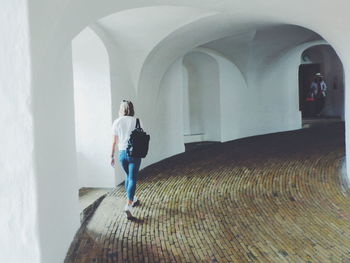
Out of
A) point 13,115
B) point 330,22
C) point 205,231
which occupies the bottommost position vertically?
point 205,231

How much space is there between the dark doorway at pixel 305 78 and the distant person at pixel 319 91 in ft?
1.61

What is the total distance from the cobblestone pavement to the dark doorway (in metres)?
11.7

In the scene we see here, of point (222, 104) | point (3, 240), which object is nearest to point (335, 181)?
point (3, 240)

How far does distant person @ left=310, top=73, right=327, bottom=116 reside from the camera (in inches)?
672

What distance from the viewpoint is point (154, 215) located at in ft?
15.4

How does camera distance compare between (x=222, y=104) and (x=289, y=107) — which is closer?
(x=222, y=104)

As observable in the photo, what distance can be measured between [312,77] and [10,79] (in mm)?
18121

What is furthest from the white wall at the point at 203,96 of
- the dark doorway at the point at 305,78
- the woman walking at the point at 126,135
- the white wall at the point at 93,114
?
the dark doorway at the point at 305,78

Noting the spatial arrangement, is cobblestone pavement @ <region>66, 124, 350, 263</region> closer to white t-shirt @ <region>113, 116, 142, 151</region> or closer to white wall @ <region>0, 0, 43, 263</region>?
white wall @ <region>0, 0, 43, 263</region>

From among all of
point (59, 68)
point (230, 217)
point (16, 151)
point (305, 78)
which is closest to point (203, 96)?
point (230, 217)

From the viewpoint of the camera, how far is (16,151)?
2.64 metres

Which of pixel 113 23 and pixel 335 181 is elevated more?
pixel 113 23

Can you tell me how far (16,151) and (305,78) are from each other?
1832 cm

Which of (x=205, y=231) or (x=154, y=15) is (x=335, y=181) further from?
(x=154, y=15)
